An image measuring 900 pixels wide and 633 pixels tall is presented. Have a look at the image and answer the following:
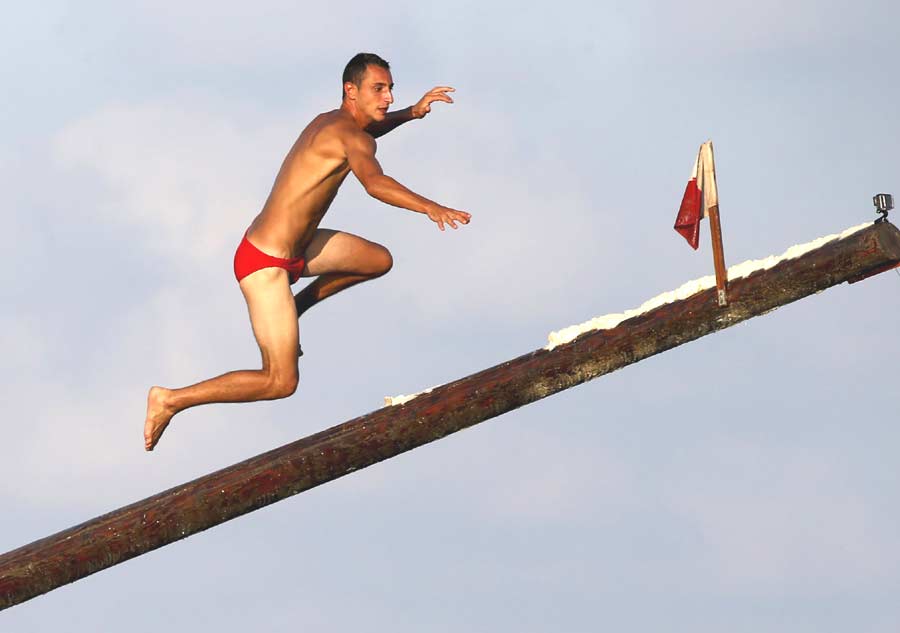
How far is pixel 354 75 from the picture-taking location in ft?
42.4

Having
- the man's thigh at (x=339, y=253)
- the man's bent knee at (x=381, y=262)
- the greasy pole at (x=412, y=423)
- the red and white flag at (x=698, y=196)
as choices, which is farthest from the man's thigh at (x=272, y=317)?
the red and white flag at (x=698, y=196)

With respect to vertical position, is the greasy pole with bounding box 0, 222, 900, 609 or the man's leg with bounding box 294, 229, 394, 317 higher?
the man's leg with bounding box 294, 229, 394, 317

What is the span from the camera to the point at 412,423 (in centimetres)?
1124

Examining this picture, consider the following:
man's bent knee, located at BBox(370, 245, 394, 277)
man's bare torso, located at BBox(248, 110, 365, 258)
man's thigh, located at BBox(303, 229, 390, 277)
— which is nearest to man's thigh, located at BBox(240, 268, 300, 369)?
man's bare torso, located at BBox(248, 110, 365, 258)

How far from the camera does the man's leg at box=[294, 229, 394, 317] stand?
43.6 feet

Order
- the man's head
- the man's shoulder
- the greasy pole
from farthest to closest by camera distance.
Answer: the man's head < the man's shoulder < the greasy pole

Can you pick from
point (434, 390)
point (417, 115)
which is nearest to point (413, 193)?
point (434, 390)

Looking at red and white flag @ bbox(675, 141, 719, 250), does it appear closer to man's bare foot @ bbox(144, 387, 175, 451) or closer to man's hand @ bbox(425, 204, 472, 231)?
man's hand @ bbox(425, 204, 472, 231)

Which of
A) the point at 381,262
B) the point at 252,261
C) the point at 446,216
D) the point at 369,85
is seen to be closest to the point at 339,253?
the point at 381,262

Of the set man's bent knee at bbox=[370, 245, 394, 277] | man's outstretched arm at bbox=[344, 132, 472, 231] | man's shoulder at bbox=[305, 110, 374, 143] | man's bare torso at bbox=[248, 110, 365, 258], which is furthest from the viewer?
man's bent knee at bbox=[370, 245, 394, 277]

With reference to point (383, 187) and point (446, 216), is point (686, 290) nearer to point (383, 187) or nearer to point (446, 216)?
point (446, 216)

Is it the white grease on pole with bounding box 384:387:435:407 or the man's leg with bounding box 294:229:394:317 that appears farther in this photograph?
the man's leg with bounding box 294:229:394:317

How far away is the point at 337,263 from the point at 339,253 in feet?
0.23

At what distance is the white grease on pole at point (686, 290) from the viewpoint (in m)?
10.7
